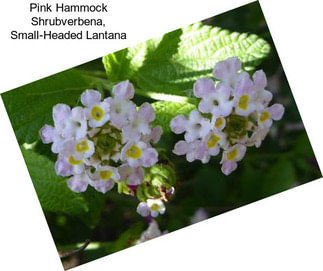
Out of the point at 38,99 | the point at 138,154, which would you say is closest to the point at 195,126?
the point at 138,154

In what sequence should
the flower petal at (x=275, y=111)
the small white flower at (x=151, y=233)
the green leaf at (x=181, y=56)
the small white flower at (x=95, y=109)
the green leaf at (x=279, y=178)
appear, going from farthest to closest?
the green leaf at (x=279, y=178) < the small white flower at (x=151, y=233) < the green leaf at (x=181, y=56) < the flower petal at (x=275, y=111) < the small white flower at (x=95, y=109)

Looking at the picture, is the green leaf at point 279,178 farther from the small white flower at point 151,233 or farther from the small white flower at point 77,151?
the small white flower at point 77,151

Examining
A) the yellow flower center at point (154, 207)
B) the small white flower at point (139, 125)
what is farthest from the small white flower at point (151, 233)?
the small white flower at point (139, 125)

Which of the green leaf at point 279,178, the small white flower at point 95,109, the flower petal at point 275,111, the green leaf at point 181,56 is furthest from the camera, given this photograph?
the green leaf at point 279,178

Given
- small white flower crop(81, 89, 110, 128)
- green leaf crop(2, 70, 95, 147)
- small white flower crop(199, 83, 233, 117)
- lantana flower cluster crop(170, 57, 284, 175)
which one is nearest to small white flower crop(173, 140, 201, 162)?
lantana flower cluster crop(170, 57, 284, 175)

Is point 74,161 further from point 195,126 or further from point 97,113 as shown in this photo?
point 195,126
